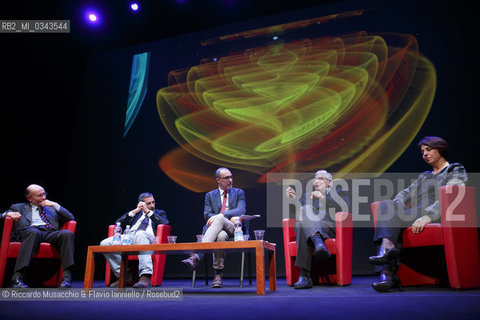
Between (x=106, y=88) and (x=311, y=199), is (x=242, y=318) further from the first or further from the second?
(x=106, y=88)

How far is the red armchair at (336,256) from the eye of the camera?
2955mm

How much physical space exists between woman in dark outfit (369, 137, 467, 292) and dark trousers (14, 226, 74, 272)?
2595mm

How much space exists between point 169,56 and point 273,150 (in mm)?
2088

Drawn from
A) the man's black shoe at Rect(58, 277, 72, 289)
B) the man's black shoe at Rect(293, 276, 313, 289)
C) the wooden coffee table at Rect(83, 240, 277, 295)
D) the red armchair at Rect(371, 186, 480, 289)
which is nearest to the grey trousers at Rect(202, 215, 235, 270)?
the wooden coffee table at Rect(83, 240, 277, 295)

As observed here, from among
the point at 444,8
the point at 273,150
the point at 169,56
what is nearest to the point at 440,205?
the point at 273,150

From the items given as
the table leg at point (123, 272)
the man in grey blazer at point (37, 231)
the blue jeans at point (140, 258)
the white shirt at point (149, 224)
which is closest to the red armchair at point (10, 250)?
the man in grey blazer at point (37, 231)

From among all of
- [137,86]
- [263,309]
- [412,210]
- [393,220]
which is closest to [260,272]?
[263,309]

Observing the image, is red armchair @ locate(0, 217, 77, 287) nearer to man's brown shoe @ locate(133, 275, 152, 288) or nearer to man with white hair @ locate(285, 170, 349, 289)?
man's brown shoe @ locate(133, 275, 152, 288)

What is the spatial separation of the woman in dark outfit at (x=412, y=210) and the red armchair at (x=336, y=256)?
0.42m

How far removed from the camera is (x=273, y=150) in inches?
173

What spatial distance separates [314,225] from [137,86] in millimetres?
3456

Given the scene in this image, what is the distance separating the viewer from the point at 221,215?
3154 millimetres

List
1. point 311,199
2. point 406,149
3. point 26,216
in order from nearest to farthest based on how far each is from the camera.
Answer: point 311,199 → point 26,216 → point 406,149

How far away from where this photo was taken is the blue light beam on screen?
521 centimetres
